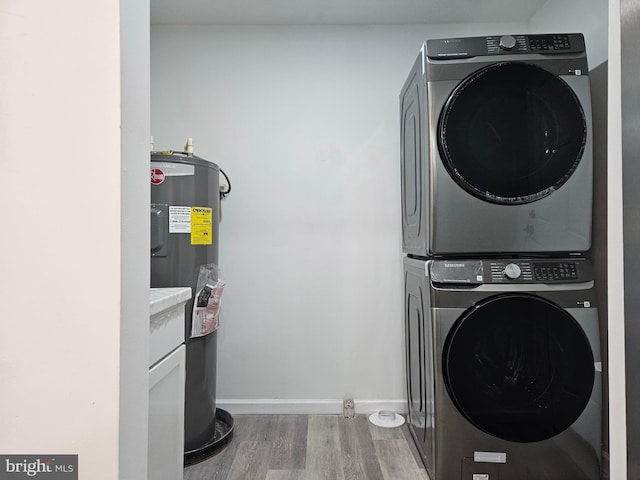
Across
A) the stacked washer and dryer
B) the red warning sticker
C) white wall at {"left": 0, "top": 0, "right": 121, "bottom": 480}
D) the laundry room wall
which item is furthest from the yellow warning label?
white wall at {"left": 0, "top": 0, "right": 121, "bottom": 480}

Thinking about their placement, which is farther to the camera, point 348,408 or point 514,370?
point 348,408

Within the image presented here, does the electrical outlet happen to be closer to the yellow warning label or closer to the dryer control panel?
the yellow warning label

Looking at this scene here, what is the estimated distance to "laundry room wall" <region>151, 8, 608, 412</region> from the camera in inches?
91.8

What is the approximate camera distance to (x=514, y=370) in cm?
155

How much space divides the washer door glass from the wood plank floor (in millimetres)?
1276

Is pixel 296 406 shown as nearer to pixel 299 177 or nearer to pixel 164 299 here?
pixel 299 177

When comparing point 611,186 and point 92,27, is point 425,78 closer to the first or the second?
point 611,186

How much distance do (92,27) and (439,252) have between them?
1.34 m

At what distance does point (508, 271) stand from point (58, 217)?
151 cm

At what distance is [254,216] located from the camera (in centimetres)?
235

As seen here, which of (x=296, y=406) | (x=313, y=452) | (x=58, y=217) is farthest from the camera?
(x=296, y=406)

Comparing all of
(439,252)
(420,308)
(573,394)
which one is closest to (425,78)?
(439,252)

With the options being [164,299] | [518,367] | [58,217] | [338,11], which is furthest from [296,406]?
[338,11]

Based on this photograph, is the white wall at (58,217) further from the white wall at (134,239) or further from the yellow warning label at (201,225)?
the yellow warning label at (201,225)
